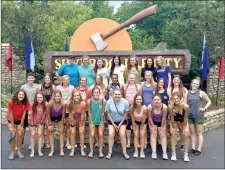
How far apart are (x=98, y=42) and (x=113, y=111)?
183 inches

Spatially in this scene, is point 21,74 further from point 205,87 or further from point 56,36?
point 205,87

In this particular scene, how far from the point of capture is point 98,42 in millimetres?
10422

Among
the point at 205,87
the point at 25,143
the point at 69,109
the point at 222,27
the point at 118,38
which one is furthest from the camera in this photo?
the point at 205,87

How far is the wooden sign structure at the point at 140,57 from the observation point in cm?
930

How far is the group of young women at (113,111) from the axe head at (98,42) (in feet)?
12.4

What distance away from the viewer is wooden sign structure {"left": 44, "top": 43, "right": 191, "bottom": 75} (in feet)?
30.5

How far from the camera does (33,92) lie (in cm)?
675

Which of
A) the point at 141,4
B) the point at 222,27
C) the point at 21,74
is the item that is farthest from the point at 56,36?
the point at 141,4

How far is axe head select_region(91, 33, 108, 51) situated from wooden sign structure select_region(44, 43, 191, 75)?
2.50ft

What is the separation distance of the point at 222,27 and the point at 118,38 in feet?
13.9

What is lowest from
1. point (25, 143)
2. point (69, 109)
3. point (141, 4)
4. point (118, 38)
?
point (25, 143)

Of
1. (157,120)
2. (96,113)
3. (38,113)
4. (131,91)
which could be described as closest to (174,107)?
(157,120)

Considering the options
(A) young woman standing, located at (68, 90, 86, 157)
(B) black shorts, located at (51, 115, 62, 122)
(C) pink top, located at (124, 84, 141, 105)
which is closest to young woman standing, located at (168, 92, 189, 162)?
(C) pink top, located at (124, 84, 141, 105)

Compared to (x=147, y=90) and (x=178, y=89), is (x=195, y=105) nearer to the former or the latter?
(x=178, y=89)
